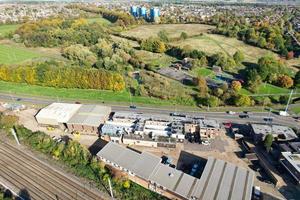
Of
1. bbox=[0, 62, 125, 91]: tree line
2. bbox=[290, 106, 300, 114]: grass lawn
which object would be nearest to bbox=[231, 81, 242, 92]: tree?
bbox=[290, 106, 300, 114]: grass lawn

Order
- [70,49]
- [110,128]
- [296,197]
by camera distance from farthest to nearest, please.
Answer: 1. [70,49]
2. [110,128]
3. [296,197]

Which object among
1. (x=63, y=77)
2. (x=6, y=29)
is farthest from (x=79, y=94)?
(x=6, y=29)

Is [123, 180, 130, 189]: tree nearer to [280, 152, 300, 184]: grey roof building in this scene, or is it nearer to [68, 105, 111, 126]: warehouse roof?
[68, 105, 111, 126]: warehouse roof

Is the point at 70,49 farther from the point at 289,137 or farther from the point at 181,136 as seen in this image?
the point at 289,137

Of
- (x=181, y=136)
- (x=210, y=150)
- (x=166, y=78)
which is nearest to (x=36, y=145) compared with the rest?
(x=181, y=136)

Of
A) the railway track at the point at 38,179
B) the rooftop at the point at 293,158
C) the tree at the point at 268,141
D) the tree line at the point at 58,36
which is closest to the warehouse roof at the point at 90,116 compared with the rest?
the railway track at the point at 38,179

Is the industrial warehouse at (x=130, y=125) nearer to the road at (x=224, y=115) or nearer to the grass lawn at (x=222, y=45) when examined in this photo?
the road at (x=224, y=115)

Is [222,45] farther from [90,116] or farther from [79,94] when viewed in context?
[90,116]
